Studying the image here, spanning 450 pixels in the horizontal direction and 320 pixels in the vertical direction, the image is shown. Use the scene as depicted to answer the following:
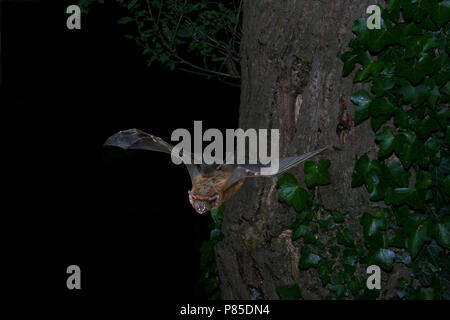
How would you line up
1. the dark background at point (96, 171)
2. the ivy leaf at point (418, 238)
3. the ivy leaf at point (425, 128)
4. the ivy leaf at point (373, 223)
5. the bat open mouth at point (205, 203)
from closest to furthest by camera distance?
the ivy leaf at point (425, 128)
the ivy leaf at point (418, 238)
the ivy leaf at point (373, 223)
the bat open mouth at point (205, 203)
the dark background at point (96, 171)

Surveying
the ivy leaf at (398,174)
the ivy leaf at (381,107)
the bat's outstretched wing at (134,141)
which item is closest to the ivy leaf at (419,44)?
the ivy leaf at (381,107)

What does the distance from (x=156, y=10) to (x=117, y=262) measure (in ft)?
10.0

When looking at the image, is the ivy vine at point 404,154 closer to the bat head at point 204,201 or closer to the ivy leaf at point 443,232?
the ivy leaf at point 443,232

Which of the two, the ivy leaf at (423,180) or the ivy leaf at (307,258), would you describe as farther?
the ivy leaf at (307,258)

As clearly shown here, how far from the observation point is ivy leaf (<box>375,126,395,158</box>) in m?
2.24

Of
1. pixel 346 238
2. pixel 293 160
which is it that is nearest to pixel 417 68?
pixel 293 160

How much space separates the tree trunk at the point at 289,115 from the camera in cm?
249

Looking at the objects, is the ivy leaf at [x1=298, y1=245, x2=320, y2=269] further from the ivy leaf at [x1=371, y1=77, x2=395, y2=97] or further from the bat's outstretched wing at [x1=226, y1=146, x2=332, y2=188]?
the ivy leaf at [x1=371, y1=77, x2=395, y2=97]

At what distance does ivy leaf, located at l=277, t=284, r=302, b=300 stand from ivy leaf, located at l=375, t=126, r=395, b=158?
3.40ft

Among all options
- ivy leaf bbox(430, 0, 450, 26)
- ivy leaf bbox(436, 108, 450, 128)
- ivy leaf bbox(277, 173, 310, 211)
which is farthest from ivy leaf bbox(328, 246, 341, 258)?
ivy leaf bbox(430, 0, 450, 26)

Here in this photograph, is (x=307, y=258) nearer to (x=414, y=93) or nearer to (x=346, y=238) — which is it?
(x=346, y=238)

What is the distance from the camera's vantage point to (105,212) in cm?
564

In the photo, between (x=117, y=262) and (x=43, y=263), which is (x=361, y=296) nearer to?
(x=117, y=262)

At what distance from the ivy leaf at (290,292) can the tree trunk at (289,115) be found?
0.04 m
